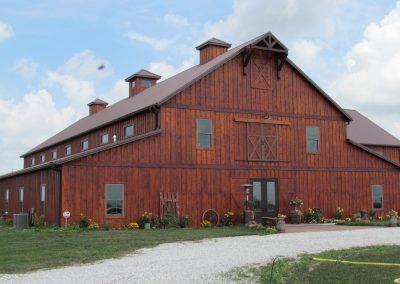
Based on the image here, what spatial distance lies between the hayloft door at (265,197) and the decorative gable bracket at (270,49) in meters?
5.72

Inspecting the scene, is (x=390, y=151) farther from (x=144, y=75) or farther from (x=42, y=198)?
(x=42, y=198)

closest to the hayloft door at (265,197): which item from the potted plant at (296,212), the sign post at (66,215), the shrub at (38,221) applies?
the potted plant at (296,212)

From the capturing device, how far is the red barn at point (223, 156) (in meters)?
25.8

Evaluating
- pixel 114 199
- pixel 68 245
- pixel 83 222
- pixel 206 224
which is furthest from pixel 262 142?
pixel 68 245

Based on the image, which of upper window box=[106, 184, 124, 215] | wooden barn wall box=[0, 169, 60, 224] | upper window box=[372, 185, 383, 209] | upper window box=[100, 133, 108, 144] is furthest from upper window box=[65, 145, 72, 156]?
upper window box=[372, 185, 383, 209]

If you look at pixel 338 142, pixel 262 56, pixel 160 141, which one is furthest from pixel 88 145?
pixel 338 142

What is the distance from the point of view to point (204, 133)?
93.7ft

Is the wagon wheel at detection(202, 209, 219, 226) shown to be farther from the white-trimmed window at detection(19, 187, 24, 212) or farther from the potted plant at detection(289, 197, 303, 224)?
the white-trimmed window at detection(19, 187, 24, 212)

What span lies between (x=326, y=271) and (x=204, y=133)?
16693mm

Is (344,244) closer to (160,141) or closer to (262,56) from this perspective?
(160,141)

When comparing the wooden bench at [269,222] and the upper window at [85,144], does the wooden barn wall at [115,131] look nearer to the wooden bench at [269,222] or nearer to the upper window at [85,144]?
the upper window at [85,144]

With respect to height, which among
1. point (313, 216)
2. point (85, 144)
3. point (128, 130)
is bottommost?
point (313, 216)

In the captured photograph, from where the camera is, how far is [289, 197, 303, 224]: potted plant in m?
29.5

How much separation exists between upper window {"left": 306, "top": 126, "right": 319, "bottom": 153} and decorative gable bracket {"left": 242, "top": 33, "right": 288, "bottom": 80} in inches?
139
